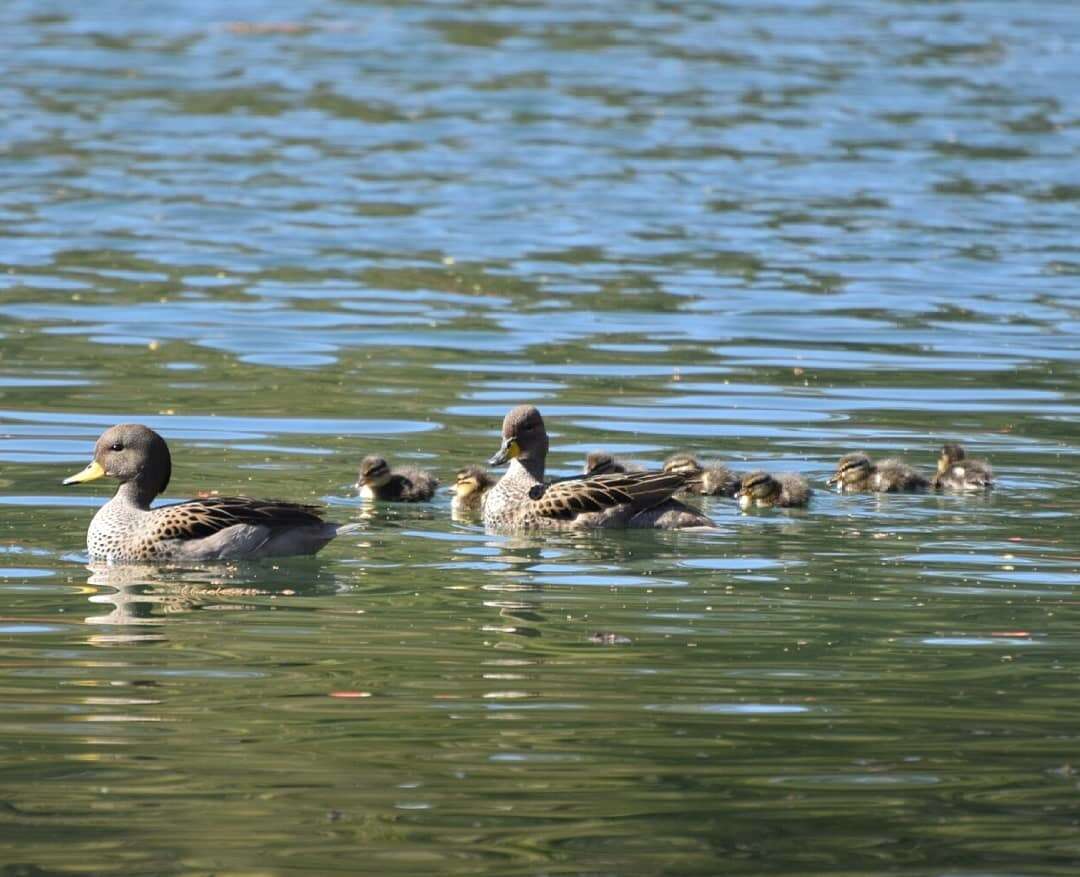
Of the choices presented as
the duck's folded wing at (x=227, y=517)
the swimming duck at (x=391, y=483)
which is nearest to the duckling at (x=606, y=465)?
the swimming duck at (x=391, y=483)

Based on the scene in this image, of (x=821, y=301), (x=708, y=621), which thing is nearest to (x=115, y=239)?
(x=821, y=301)

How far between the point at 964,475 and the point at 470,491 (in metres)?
2.70

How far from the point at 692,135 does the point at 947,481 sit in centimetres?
1822

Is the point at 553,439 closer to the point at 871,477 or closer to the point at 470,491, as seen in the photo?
the point at 470,491

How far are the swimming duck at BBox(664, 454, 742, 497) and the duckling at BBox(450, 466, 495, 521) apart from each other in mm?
1011

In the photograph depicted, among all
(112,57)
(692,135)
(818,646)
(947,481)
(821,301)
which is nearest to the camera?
(818,646)

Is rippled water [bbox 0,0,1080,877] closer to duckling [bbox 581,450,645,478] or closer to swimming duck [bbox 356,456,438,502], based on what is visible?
swimming duck [bbox 356,456,438,502]

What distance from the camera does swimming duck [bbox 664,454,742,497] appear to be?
13.6 m

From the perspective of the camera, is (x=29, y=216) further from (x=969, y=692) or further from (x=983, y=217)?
(x=969, y=692)

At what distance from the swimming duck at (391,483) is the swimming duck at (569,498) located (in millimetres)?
415

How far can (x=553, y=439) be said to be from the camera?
50.2 ft

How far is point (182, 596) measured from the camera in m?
11.1

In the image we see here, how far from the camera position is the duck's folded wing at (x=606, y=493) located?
41.7 ft

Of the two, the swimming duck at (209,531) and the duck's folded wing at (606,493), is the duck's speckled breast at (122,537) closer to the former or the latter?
the swimming duck at (209,531)
